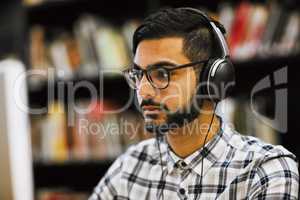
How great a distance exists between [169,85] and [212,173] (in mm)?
206

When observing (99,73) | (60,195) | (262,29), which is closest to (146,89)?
(262,29)

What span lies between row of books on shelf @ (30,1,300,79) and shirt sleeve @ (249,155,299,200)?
1131 millimetres

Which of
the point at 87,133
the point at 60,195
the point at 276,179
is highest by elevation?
the point at 276,179

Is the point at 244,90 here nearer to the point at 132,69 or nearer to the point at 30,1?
the point at 30,1

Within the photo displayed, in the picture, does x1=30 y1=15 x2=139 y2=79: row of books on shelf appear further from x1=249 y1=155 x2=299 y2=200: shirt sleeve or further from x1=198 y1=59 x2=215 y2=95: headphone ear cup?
x1=249 y1=155 x2=299 y2=200: shirt sleeve

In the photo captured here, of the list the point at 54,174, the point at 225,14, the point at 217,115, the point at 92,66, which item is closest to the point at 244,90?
the point at 225,14

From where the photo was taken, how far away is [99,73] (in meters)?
2.41

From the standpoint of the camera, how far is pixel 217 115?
3.78 feet

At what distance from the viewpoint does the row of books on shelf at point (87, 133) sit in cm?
240

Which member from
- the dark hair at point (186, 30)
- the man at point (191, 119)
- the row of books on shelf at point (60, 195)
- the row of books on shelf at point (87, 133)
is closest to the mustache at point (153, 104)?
the man at point (191, 119)

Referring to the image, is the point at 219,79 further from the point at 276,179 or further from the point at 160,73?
the point at 276,179

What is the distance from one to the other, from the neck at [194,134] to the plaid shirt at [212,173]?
13 millimetres

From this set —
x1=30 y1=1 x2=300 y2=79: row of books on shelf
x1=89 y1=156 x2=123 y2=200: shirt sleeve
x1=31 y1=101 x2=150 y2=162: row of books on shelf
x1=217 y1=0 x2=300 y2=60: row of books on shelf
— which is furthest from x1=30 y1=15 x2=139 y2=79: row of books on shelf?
x1=89 y1=156 x2=123 y2=200: shirt sleeve

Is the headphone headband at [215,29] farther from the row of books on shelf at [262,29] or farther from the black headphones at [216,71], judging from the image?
the row of books on shelf at [262,29]
